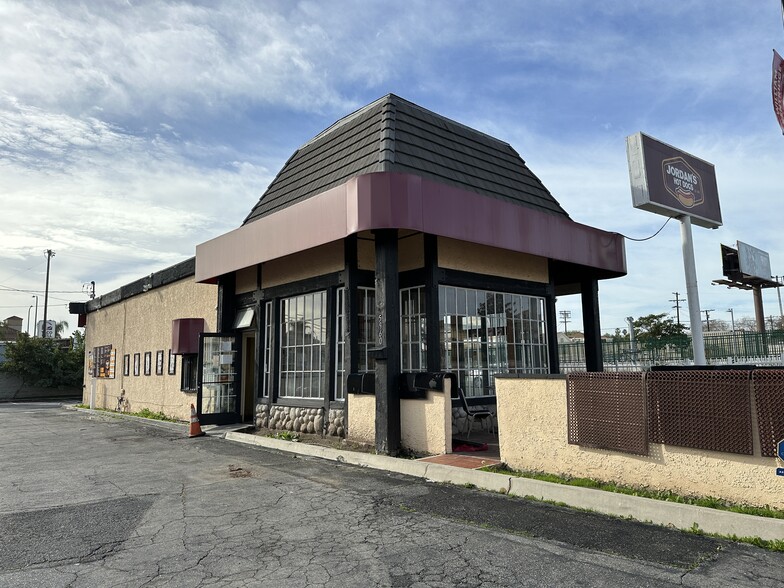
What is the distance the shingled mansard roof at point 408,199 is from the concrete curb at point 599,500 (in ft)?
12.5

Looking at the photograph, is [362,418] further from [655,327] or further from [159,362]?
[655,327]

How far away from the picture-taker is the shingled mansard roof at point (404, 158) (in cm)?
1080

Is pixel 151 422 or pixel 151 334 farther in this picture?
pixel 151 334

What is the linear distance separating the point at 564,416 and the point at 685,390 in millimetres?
1554

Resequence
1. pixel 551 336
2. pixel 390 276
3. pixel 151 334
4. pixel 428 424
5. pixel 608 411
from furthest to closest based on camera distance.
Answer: pixel 151 334, pixel 551 336, pixel 390 276, pixel 428 424, pixel 608 411

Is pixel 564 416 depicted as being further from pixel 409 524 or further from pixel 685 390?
pixel 409 524

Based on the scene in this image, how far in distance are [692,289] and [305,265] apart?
9.92m

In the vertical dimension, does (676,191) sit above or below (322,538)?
above

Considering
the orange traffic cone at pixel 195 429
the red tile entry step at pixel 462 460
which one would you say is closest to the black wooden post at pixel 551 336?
the red tile entry step at pixel 462 460

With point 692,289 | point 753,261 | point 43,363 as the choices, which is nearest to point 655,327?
point 753,261

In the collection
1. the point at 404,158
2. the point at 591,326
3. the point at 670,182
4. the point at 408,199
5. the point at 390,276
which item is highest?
the point at 670,182

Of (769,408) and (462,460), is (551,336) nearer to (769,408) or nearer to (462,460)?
(462,460)

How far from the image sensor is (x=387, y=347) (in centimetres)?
907

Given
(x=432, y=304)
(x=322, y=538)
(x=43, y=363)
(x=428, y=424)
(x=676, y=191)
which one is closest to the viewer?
(x=322, y=538)
